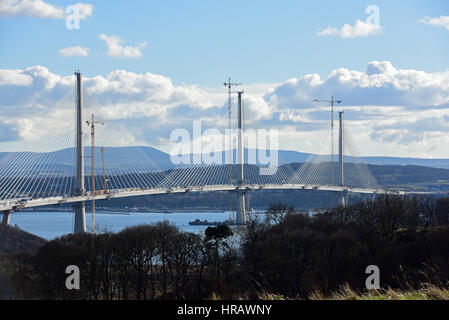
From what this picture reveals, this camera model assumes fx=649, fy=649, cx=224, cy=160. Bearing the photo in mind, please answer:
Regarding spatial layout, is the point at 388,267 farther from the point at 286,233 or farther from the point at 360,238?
the point at 286,233

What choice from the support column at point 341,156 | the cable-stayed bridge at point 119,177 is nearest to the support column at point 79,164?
the cable-stayed bridge at point 119,177

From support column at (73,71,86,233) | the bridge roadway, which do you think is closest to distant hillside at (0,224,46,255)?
the bridge roadway

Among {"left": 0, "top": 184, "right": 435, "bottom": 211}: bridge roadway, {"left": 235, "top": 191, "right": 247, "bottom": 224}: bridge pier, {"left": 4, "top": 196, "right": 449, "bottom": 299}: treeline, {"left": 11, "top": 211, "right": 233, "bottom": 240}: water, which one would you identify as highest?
{"left": 0, "top": 184, "right": 435, "bottom": 211}: bridge roadway

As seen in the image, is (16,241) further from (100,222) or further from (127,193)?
(100,222)

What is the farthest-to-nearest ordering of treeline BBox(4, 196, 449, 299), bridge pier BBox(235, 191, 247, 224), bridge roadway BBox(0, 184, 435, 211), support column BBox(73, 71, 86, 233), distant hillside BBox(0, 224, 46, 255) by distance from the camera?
bridge pier BBox(235, 191, 247, 224) < support column BBox(73, 71, 86, 233) < bridge roadway BBox(0, 184, 435, 211) < distant hillside BBox(0, 224, 46, 255) < treeline BBox(4, 196, 449, 299)

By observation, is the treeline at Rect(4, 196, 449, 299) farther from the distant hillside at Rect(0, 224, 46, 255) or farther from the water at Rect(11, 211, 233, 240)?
the water at Rect(11, 211, 233, 240)
